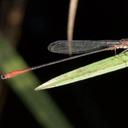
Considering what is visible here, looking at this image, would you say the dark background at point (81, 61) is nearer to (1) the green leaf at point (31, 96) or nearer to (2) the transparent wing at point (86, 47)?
(2) the transparent wing at point (86, 47)

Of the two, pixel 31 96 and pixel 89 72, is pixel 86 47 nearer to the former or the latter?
pixel 31 96

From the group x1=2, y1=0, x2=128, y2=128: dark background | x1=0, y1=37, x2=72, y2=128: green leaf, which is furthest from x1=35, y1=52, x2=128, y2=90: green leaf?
x1=2, y1=0, x2=128, y2=128: dark background

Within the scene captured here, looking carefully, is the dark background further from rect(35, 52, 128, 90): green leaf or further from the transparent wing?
rect(35, 52, 128, 90): green leaf

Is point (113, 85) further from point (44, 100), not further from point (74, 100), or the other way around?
point (44, 100)

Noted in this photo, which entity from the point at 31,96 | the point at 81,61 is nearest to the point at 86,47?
the point at 81,61

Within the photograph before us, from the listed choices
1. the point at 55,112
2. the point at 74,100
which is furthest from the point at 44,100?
the point at 74,100
